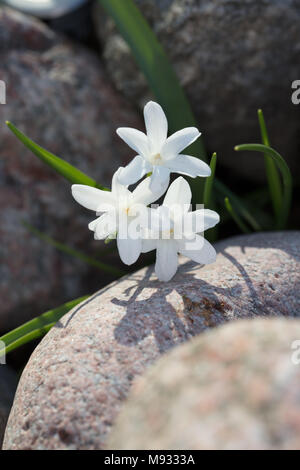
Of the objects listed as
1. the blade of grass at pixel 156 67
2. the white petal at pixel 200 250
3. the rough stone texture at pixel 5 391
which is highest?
the blade of grass at pixel 156 67

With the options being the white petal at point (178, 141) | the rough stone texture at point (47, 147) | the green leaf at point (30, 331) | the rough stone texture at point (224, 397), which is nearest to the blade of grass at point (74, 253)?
the rough stone texture at point (47, 147)

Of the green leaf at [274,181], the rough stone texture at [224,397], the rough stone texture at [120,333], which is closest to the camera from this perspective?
the rough stone texture at [224,397]

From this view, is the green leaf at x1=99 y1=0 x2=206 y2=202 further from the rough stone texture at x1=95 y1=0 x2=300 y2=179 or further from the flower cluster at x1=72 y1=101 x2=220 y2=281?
the flower cluster at x1=72 y1=101 x2=220 y2=281

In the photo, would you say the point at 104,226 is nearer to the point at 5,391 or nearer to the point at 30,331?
the point at 30,331

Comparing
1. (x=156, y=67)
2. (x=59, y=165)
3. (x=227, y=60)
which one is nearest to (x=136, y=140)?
(x=59, y=165)

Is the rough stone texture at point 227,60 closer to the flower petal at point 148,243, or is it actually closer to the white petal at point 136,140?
the white petal at point 136,140

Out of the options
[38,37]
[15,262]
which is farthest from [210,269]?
[38,37]
